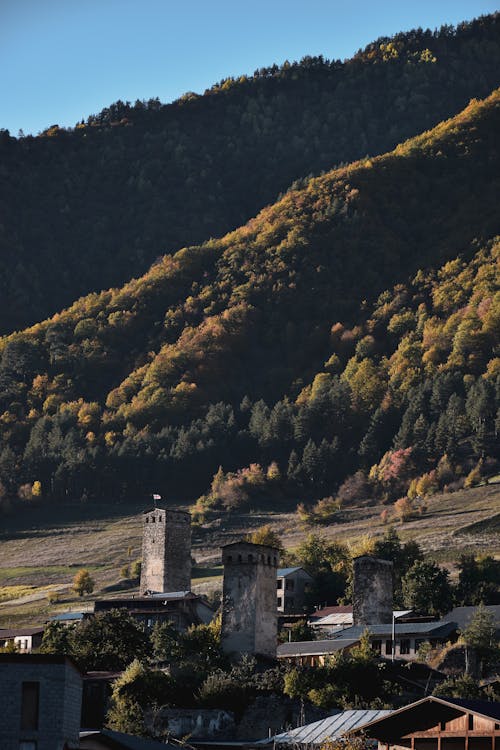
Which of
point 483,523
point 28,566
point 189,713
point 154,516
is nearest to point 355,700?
point 189,713

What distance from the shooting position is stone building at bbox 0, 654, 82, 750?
4488 centimetres

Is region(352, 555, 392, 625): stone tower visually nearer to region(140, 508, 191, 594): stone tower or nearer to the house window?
region(140, 508, 191, 594): stone tower

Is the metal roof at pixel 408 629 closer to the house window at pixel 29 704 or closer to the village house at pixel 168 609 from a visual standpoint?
the village house at pixel 168 609

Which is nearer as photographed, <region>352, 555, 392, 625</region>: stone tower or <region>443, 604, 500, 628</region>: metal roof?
<region>443, 604, 500, 628</region>: metal roof

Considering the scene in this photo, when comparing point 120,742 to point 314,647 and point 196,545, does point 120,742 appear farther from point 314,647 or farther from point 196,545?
point 196,545

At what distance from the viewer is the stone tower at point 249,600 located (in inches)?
3819

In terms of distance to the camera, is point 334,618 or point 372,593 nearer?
point 372,593

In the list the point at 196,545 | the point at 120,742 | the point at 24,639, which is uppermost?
the point at 196,545

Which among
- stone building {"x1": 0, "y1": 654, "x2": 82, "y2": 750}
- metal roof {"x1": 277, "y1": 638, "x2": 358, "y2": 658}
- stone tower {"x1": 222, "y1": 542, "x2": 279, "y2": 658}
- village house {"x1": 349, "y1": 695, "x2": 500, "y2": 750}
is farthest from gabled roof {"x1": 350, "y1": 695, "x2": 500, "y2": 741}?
stone tower {"x1": 222, "y1": 542, "x2": 279, "y2": 658}

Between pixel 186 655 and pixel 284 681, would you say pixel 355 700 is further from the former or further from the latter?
pixel 186 655

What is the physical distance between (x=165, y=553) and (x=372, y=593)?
96.8 ft

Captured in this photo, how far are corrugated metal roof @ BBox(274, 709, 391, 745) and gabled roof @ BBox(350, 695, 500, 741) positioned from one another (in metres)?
13.4

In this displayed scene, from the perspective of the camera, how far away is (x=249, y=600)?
3873 inches

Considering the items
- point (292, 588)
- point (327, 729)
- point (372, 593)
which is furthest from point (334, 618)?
point (327, 729)
